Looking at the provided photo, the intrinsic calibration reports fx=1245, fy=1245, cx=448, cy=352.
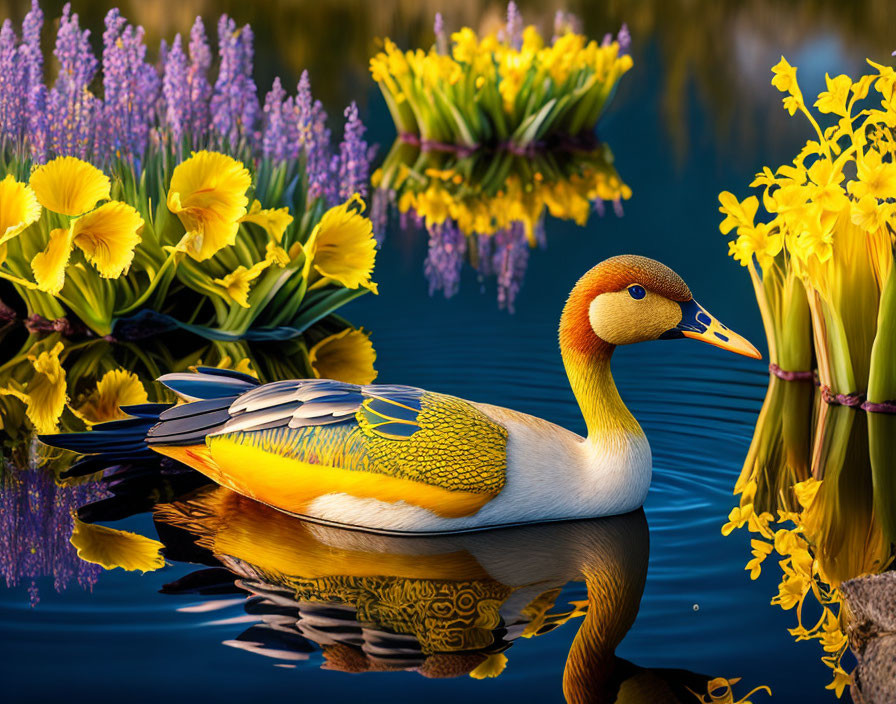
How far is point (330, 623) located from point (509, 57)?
10593 mm

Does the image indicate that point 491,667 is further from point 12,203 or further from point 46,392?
point 12,203

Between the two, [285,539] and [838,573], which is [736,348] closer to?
[838,573]

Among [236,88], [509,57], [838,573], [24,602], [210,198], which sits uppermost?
[509,57]

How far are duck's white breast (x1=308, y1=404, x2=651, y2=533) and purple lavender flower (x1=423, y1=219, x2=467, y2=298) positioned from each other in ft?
11.8

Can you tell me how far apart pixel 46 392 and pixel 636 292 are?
2.99 meters

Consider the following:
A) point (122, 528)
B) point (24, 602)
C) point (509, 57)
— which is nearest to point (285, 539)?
point (122, 528)

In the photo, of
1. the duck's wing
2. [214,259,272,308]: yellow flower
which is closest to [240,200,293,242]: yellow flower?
[214,259,272,308]: yellow flower

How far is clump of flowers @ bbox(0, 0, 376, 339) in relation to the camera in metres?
6.14

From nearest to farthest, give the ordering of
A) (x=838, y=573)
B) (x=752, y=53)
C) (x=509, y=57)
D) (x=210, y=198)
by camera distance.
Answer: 1. (x=838, y=573)
2. (x=210, y=198)
3. (x=509, y=57)
4. (x=752, y=53)

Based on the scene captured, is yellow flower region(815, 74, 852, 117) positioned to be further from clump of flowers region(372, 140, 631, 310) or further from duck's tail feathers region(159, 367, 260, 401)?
clump of flowers region(372, 140, 631, 310)

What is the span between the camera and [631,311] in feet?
14.4

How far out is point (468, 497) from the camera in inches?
163

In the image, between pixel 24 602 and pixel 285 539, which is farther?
pixel 285 539

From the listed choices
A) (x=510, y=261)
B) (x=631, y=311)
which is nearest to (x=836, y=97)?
(x=631, y=311)
